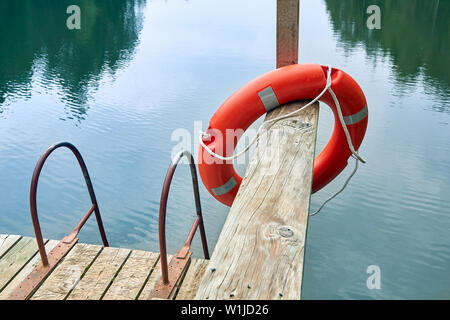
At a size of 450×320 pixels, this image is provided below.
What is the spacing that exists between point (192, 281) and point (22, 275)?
0.72 metres

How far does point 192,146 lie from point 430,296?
3272mm

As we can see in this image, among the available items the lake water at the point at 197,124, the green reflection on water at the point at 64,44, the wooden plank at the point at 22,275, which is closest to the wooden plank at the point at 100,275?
the wooden plank at the point at 22,275

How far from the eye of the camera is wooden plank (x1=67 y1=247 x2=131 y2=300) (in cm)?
175

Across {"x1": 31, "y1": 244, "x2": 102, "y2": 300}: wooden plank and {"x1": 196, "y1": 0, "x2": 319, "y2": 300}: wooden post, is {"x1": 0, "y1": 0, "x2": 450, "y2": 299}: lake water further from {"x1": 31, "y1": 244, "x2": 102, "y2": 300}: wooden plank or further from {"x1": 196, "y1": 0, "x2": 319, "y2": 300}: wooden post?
{"x1": 196, "y1": 0, "x2": 319, "y2": 300}: wooden post

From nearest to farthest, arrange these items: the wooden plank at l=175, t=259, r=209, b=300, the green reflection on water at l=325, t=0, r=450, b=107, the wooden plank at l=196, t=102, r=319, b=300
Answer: the wooden plank at l=196, t=102, r=319, b=300
the wooden plank at l=175, t=259, r=209, b=300
the green reflection on water at l=325, t=0, r=450, b=107

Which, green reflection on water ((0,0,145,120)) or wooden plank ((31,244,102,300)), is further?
green reflection on water ((0,0,145,120))

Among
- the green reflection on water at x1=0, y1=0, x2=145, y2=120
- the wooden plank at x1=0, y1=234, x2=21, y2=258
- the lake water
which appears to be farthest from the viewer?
the green reflection on water at x1=0, y1=0, x2=145, y2=120

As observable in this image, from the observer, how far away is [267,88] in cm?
192

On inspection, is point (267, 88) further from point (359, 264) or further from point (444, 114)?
point (444, 114)

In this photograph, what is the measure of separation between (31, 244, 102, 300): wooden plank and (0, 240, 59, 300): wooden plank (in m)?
0.14

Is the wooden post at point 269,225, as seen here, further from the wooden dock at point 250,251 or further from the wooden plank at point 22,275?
the wooden plank at point 22,275

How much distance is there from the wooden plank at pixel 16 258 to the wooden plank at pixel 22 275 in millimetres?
19

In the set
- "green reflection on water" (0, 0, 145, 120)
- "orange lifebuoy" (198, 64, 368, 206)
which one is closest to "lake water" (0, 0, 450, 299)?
"green reflection on water" (0, 0, 145, 120)

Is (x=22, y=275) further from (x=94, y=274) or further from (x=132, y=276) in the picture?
(x=132, y=276)
